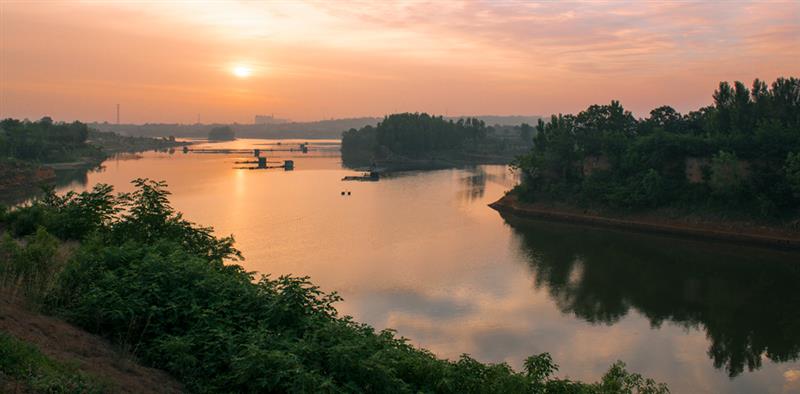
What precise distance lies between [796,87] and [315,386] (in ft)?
206

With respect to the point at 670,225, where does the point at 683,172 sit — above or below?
above

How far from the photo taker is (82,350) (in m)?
10.5

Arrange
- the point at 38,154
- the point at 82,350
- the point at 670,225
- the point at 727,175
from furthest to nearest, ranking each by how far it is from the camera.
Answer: the point at 38,154
the point at 670,225
the point at 727,175
the point at 82,350

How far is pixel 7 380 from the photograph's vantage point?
8023mm

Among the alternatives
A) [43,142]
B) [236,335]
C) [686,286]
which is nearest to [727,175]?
[686,286]

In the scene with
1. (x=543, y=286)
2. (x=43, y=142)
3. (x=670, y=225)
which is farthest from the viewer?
(x=43, y=142)

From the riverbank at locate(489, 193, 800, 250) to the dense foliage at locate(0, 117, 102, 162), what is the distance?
72.5m

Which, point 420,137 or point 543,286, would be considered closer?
point 543,286

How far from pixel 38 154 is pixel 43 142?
14.6ft

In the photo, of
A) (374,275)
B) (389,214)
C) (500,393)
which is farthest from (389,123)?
(500,393)

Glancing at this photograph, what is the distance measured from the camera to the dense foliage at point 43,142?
309 ft

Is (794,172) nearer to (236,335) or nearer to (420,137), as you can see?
(236,335)

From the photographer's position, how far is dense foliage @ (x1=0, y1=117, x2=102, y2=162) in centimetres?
9425

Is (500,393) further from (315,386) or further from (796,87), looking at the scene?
(796,87)
